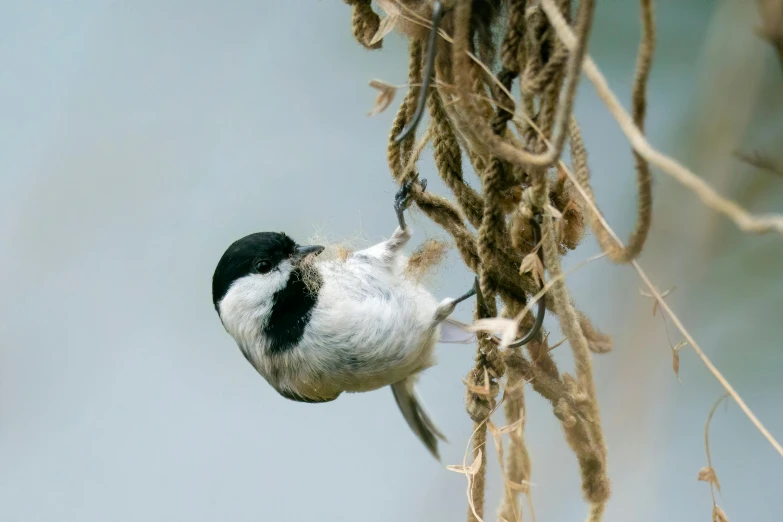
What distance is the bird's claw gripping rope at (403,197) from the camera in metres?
0.87

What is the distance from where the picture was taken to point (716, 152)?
0.70 metres

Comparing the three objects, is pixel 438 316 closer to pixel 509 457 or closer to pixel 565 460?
pixel 509 457

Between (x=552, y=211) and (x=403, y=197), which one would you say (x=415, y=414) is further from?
(x=552, y=211)

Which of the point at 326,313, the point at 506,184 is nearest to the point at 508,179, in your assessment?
the point at 506,184

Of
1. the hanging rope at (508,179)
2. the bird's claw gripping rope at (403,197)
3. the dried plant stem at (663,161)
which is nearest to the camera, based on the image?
the dried plant stem at (663,161)

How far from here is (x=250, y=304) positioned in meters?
1.00

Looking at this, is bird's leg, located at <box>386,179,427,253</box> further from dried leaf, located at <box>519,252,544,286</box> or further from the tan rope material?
dried leaf, located at <box>519,252,544,286</box>

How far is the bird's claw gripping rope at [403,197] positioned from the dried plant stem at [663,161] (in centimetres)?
35

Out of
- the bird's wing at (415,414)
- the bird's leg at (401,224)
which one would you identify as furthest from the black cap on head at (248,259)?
the bird's wing at (415,414)

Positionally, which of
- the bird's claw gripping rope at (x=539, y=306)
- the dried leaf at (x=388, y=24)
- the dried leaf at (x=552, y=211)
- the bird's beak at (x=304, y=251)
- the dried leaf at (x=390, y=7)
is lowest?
the bird's claw gripping rope at (x=539, y=306)

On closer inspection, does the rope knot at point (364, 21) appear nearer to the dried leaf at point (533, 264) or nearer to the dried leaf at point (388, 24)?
the dried leaf at point (388, 24)

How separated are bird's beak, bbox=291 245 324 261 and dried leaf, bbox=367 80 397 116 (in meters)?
Result: 0.40

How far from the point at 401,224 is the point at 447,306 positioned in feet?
0.54

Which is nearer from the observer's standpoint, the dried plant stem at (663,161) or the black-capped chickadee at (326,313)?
the dried plant stem at (663,161)
